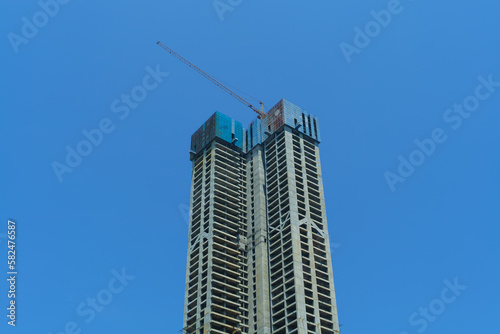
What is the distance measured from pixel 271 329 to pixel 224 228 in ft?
107

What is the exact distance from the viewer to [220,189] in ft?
540

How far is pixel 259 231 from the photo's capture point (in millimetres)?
155750

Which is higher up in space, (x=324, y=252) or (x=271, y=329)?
(x=324, y=252)

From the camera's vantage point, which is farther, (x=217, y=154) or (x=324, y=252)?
(x=217, y=154)

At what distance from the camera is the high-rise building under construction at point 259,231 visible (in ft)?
447

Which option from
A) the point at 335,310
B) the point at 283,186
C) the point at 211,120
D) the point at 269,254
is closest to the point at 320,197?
the point at 283,186

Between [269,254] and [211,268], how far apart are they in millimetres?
16277

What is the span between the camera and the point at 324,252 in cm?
14662

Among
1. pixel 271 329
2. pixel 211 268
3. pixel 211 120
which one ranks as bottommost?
pixel 271 329

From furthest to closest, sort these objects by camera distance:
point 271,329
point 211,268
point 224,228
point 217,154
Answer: point 217,154
point 224,228
point 211,268
point 271,329

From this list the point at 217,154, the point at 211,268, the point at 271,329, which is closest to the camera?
the point at 271,329

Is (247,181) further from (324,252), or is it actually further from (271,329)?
(271,329)

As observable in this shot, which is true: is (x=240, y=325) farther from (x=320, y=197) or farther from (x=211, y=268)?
(x=320, y=197)

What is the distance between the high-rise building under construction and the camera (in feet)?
447
